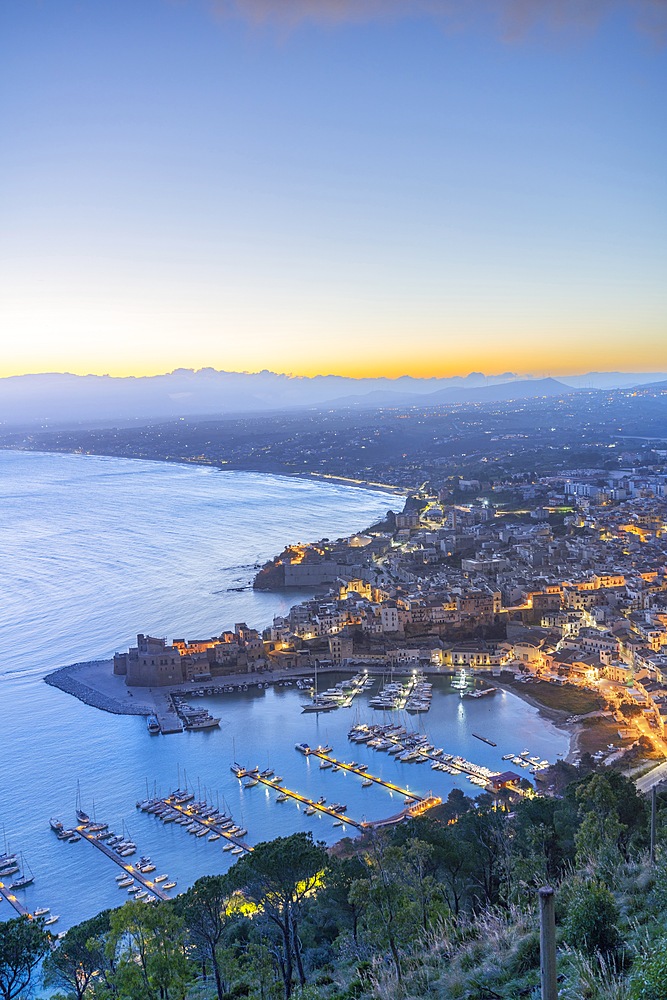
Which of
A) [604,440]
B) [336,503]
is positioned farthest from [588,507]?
[604,440]

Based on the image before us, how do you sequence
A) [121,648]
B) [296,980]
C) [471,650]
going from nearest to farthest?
[296,980]
[471,650]
[121,648]

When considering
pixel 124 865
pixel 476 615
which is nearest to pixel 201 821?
pixel 124 865

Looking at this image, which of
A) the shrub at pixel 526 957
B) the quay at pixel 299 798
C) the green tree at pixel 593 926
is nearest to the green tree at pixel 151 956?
the shrub at pixel 526 957

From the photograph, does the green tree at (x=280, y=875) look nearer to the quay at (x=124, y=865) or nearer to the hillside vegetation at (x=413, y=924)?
the hillside vegetation at (x=413, y=924)

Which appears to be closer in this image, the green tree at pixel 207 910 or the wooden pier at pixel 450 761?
the green tree at pixel 207 910

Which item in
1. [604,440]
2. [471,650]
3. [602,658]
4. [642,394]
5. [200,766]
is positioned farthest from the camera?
[642,394]

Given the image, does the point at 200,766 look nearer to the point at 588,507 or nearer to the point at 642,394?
the point at 588,507

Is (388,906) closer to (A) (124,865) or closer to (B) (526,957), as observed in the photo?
(B) (526,957)
